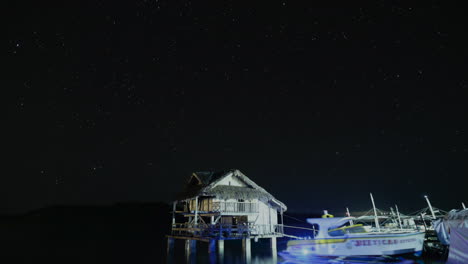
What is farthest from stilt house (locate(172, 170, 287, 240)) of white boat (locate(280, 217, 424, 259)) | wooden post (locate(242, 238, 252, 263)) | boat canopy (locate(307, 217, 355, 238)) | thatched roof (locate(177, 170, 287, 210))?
boat canopy (locate(307, 217, 355, 238))

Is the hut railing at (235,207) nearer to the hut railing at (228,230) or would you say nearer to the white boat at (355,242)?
the hut railing at (228,230)

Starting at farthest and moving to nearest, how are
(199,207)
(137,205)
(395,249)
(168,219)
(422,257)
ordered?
1. (137,205)
2. (168,219)
3. (199,207)
4. (422,257)
5. (395,249)

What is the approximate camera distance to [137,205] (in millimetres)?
147000

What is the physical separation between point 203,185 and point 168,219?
95.3 m

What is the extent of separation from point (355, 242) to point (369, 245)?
0.94 metres

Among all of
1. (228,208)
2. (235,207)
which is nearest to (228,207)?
(228,208)

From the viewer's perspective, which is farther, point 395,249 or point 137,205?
point 137,205

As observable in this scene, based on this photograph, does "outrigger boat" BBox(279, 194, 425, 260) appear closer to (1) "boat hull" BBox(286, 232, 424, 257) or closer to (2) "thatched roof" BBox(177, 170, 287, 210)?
(1) "boat hull" BBox(286, 232, 424, 257)

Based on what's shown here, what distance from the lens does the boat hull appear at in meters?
20.6

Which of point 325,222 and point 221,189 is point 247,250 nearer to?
point 221,189

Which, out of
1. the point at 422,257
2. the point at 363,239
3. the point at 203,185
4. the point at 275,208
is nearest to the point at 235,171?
the point at 203,185

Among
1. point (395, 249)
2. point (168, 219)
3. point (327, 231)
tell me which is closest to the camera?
point (395, 249)

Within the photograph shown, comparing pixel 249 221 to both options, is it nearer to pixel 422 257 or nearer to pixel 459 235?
pixel 422 257

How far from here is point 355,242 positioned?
2117 cm
